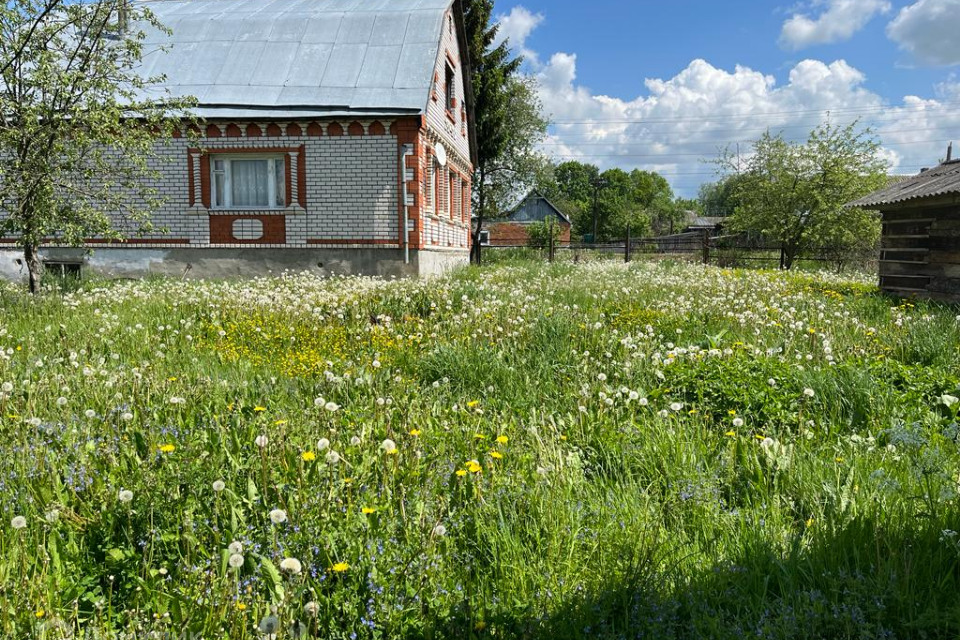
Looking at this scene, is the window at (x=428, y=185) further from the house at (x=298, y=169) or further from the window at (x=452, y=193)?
the window at (x=452, y=193)

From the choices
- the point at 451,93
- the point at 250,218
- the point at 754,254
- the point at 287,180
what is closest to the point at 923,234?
the point at 287,180

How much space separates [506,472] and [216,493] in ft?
4.57

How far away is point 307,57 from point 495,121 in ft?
41.0

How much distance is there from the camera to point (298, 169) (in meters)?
15.9

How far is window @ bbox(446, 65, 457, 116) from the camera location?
20781 millimetres

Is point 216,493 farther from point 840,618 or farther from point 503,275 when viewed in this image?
point 503,275

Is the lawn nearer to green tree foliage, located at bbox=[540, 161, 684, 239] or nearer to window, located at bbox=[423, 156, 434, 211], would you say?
window, located at bbox=[423, 156, 434, 211]

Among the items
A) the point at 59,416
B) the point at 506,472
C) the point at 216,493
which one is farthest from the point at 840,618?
the point at 59,416

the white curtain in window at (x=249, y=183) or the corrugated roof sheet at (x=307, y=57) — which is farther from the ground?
the corrugated roof sheet at (x=307, y=57)

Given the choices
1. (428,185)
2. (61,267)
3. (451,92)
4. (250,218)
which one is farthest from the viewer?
(451,92)

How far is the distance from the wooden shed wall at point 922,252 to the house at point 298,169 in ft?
34.7

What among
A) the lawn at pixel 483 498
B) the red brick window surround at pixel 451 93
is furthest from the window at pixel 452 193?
the lawn at pixel 483 498

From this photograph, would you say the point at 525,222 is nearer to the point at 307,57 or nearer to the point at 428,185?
the point at 428,185

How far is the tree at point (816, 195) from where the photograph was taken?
77.6 ft
